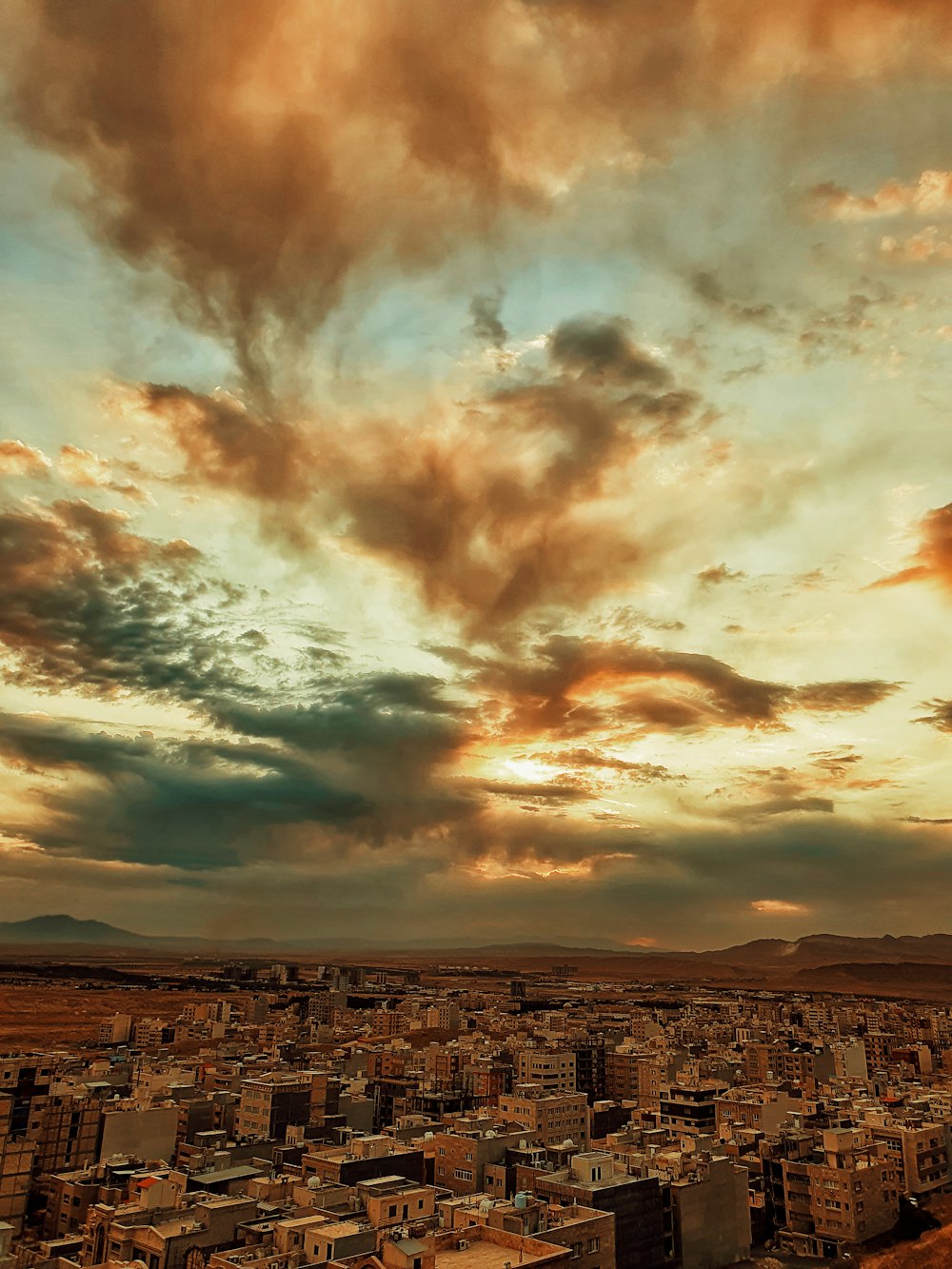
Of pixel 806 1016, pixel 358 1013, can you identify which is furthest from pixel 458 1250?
pixel 806 1016

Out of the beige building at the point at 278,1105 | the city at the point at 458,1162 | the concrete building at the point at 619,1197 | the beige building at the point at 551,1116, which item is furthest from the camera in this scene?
the beige building at the point at 278,1105

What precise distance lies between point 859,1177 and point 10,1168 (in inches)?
2069

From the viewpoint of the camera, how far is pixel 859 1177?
199 feet

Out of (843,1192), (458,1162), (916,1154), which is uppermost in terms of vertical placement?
(458,1162)

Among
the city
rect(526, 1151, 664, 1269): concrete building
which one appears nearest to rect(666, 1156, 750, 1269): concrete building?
the city

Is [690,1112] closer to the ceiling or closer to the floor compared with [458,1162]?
closer to the ceiling

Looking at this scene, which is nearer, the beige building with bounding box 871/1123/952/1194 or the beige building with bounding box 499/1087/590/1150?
the beige building with bounding box 871/1123/952/1194

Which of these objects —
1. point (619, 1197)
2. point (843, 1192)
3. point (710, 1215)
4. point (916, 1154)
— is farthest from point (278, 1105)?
point (916, 1154)

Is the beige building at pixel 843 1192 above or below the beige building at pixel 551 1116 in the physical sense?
below

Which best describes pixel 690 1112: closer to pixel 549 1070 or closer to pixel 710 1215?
pixel 549 1070

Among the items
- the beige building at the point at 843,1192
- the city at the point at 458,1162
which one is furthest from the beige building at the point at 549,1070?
the beige building at the point at 843,1192

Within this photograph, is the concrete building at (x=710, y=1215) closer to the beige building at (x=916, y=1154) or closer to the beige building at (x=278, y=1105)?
the beige building at (x=916, y=1154)

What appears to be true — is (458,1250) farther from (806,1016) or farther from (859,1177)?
(806,1016)

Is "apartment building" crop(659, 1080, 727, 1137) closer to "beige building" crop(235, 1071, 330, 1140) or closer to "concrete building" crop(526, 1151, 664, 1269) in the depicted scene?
"concrete building" crop(526, 1151, 664, 1269)
